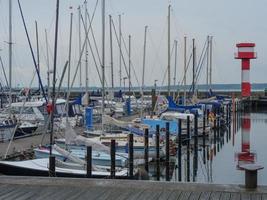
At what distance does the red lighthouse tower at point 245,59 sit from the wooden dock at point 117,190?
361cm

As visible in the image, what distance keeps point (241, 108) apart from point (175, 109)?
30.8 metres

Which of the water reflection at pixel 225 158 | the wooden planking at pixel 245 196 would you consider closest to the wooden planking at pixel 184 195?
the wooden planking at pixel 245 196

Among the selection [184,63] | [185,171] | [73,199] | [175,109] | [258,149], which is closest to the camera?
[73,199]

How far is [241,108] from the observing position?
62562mm

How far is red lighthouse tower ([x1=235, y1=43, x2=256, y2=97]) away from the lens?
35.5 ft

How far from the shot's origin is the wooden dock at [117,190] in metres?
7.41

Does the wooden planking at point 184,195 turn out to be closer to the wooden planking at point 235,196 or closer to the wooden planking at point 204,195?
the wooden planking at point 204,195

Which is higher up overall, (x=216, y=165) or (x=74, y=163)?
(x=74, y=163)

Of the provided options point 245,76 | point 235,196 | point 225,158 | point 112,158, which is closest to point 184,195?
point 235,196

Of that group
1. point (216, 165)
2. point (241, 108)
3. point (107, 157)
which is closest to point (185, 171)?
point (216, 165)

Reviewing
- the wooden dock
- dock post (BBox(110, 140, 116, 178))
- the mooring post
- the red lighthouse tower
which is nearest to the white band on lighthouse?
the red lighthouse tower

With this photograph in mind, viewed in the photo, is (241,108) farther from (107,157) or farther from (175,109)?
(107,157)

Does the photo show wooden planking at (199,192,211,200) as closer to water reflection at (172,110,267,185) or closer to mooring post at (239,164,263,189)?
mooring post at (239,164,263,189)

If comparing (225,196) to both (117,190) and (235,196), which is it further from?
(117,190)
